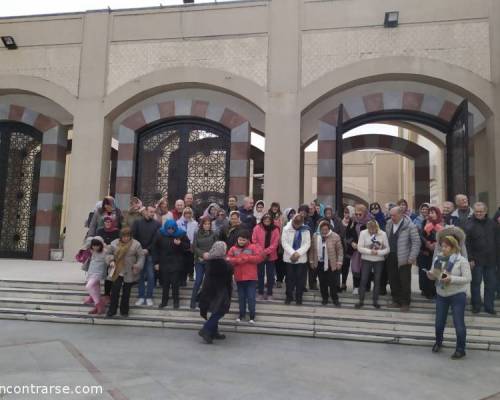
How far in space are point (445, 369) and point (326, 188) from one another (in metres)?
6.39

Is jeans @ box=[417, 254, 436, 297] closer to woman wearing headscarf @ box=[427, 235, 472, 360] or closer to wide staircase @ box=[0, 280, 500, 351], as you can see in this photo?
wide staircase @ box=[0, 280, 500, 351]

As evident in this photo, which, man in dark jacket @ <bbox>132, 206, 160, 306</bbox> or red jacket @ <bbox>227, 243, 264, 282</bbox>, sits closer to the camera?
red jacket @ <bbox>227, 243, 264, 282</bbox>

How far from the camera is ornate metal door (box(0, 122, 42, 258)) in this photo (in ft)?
41.5

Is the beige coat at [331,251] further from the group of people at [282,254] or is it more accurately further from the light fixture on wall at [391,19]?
the light fixture on wall at [391,19]

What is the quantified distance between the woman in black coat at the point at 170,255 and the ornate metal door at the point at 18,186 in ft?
24.2

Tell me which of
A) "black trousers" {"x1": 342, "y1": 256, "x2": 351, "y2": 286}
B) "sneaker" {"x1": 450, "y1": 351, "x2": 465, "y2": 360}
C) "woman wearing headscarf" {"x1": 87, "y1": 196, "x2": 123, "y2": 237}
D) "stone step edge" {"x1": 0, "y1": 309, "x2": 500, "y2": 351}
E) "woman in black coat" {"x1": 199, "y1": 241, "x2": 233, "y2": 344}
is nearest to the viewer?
"sneaker" {"x1": 450, "y1": 351, "x2": 465, "y2": 360}

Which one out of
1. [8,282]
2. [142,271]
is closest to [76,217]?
[8,282]

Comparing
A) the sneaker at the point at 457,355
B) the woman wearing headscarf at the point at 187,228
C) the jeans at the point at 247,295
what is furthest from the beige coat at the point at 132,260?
the sneaker at the point at 457,355

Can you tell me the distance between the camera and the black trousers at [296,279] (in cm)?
689

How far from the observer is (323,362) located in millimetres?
4977

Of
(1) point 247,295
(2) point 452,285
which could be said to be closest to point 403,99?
(2) point 452,285

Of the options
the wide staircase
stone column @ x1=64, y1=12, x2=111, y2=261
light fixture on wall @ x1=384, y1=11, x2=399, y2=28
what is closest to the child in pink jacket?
the wide staircase

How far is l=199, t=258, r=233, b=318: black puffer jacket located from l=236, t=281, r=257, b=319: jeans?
20.7 inches

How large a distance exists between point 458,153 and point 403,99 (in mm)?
1997
